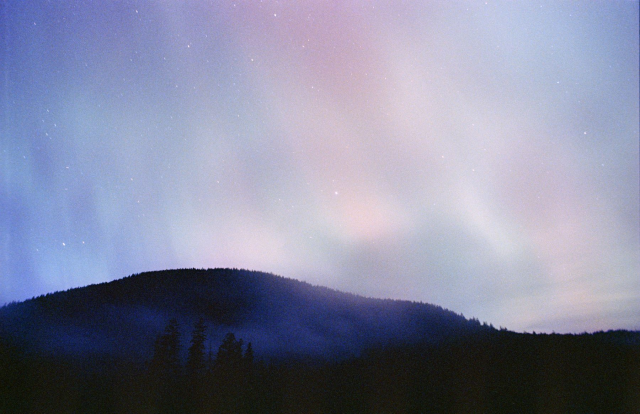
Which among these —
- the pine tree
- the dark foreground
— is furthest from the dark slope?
the pine tree

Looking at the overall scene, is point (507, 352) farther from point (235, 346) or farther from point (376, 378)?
point (235, 346)

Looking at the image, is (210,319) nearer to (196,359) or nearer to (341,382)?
(341,382)

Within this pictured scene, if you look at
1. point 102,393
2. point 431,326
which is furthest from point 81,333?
point 431,326

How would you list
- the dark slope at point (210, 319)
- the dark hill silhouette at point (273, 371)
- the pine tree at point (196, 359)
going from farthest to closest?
1. the dark slope at point (210, 319)
2. the pine tree at point (196, 359)
3. the dark hill silhouette at point (273, 371)

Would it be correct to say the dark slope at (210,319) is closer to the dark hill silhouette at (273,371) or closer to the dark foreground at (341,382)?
the dark hill silhouette at (273,371)

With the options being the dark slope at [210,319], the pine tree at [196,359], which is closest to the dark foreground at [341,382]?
the pine tree at [196,359]

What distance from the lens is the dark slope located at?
102688 mm

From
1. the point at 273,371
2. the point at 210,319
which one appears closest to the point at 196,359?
the point at 273,371

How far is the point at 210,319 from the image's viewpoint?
166 metres

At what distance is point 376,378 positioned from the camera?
256 ft

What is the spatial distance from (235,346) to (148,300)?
377 feet

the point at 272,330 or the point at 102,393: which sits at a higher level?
the point at 272,330

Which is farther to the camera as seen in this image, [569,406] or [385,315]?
[385,315]

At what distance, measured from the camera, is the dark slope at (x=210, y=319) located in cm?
10269
